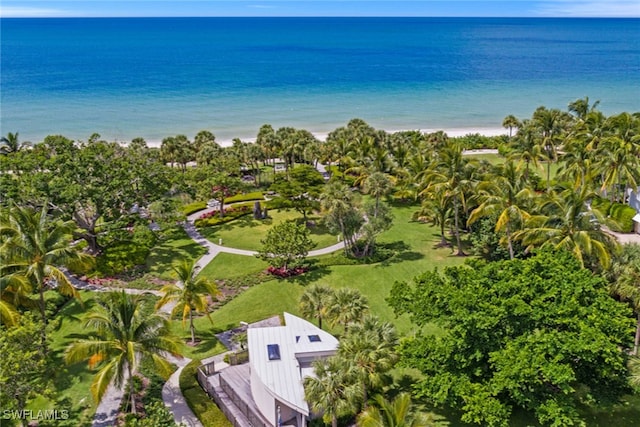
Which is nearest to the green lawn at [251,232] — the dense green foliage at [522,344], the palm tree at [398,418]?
the dense green foliage at [522,344]

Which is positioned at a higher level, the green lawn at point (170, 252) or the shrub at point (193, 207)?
the shrub at point (193, 207)

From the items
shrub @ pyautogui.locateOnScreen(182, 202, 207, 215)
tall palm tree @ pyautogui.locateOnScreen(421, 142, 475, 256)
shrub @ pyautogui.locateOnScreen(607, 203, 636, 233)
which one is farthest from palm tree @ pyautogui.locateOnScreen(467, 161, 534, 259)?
shrub @ pyautogui.locateOnScreen(182, 202, 207, 215)

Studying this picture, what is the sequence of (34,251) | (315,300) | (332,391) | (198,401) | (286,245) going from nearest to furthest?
(332,391)
(198,401)
(34,251)
(315,300)
(286,245)

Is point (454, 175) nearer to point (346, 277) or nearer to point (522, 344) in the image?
point (346, 277)

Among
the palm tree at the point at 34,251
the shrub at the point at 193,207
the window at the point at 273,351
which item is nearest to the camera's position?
the window at the point at 273,351

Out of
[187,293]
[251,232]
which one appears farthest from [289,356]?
[251,232]

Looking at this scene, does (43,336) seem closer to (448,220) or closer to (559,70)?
(448,220)

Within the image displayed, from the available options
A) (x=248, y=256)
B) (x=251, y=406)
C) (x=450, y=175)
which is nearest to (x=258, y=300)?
(x=248, y=256)

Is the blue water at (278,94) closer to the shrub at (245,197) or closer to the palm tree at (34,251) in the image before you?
the shrub at (245,197)
